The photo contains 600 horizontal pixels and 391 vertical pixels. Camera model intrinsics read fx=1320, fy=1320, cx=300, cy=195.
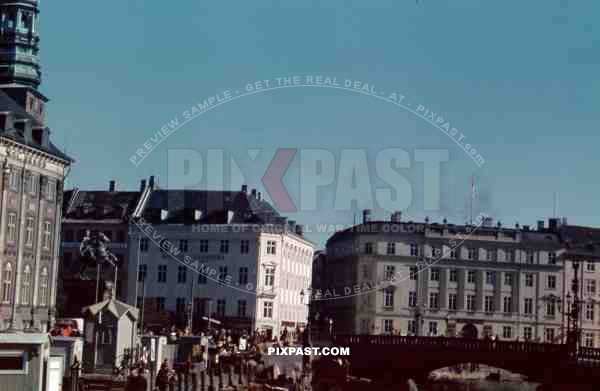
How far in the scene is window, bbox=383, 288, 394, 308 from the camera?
95.4 metres

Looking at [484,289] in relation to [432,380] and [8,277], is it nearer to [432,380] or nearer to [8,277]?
[432,380]

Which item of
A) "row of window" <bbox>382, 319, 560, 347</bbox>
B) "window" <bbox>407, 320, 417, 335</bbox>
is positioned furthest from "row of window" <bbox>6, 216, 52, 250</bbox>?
"window" <bbox>407, 320, 417, 335</bbox>

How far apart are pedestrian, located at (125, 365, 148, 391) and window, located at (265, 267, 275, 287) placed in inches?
2058

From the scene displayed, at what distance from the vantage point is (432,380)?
281 feet

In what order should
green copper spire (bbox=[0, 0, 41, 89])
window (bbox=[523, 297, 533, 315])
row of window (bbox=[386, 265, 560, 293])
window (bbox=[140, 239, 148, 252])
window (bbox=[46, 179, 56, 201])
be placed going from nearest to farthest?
window (bbox=[46, 179, 56, 201]) → green copper spire (bbox=[0, 0, 41, 89]) → window (bbox=[140, 239, 148, 252]) → row of window (bbox=[386, 265, 560, 293]) → window (bbox=[523, 297, 533, 315])

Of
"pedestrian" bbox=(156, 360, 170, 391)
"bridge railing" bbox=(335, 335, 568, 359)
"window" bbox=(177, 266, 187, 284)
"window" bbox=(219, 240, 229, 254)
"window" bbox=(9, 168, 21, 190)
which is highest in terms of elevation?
"window" bbox=(9, 168, 21, 190)

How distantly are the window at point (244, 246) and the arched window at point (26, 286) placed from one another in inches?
881

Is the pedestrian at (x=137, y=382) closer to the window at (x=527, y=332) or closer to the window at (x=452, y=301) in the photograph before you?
the window at (x=452, y=301)

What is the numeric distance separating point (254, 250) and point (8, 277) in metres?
25.1

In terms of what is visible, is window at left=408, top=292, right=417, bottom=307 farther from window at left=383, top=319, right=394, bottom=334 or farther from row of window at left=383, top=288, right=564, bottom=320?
window at left=383, top=319, right=394, bottom=334

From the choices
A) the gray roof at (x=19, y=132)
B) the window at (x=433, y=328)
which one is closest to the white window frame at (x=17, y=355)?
the gray roof at (x=19, y=132)

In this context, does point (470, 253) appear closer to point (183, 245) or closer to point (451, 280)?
point (451, 280)

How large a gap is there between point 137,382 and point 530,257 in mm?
66192

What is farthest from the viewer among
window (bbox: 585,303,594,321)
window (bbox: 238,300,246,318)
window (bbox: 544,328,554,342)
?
window (bbox: 585,303,594,321)
